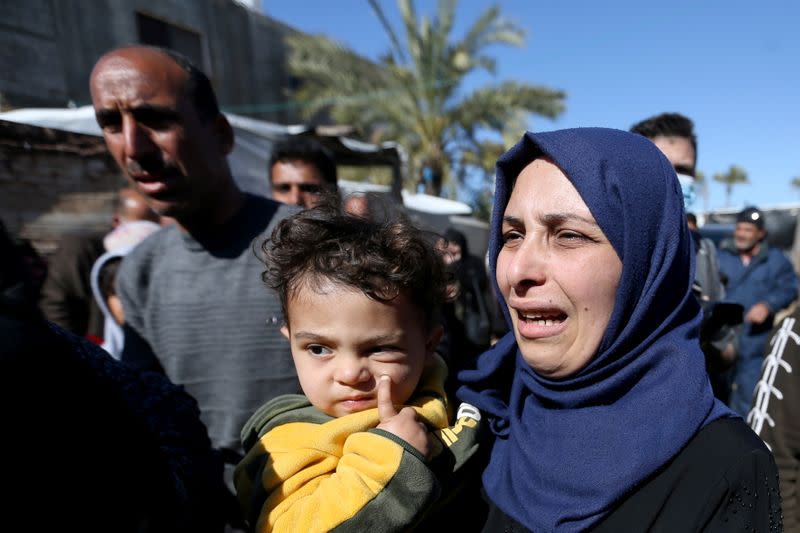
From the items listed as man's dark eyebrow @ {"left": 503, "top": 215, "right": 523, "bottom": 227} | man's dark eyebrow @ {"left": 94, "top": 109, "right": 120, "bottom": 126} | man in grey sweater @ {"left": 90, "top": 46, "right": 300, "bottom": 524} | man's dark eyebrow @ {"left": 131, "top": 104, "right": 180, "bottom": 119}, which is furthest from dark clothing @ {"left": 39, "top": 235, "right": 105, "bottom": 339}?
man's dark eyebrow @ {"left": 503, "top": 215, "right": 523, "bottom": 227}

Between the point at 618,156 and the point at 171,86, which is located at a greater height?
the point at 171,86

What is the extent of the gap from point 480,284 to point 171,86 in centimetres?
511

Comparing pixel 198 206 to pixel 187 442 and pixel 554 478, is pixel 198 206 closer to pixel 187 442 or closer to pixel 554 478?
pixel 187 442

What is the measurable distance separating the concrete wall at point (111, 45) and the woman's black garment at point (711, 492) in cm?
975

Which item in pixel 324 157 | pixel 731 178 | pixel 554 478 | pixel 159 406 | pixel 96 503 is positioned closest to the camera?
pixel 96 503

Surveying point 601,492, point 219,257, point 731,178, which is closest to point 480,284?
point 219,257

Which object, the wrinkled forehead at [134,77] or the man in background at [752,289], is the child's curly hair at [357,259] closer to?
the wrinkled forehead at [134,77]

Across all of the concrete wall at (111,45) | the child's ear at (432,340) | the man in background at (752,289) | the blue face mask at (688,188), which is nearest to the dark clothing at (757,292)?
the man in background at (752,289)

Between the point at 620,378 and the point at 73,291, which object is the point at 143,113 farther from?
the point at 73,291

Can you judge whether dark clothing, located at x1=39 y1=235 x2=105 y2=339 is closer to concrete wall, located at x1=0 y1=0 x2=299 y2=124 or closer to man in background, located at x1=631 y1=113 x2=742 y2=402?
man in background, located at x1=631 y1=113 x2=742 y2=402

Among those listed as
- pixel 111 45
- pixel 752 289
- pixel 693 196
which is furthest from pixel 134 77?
pixel 111 45

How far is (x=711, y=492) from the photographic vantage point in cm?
104

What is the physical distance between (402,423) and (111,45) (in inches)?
450

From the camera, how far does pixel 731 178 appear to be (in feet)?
190
